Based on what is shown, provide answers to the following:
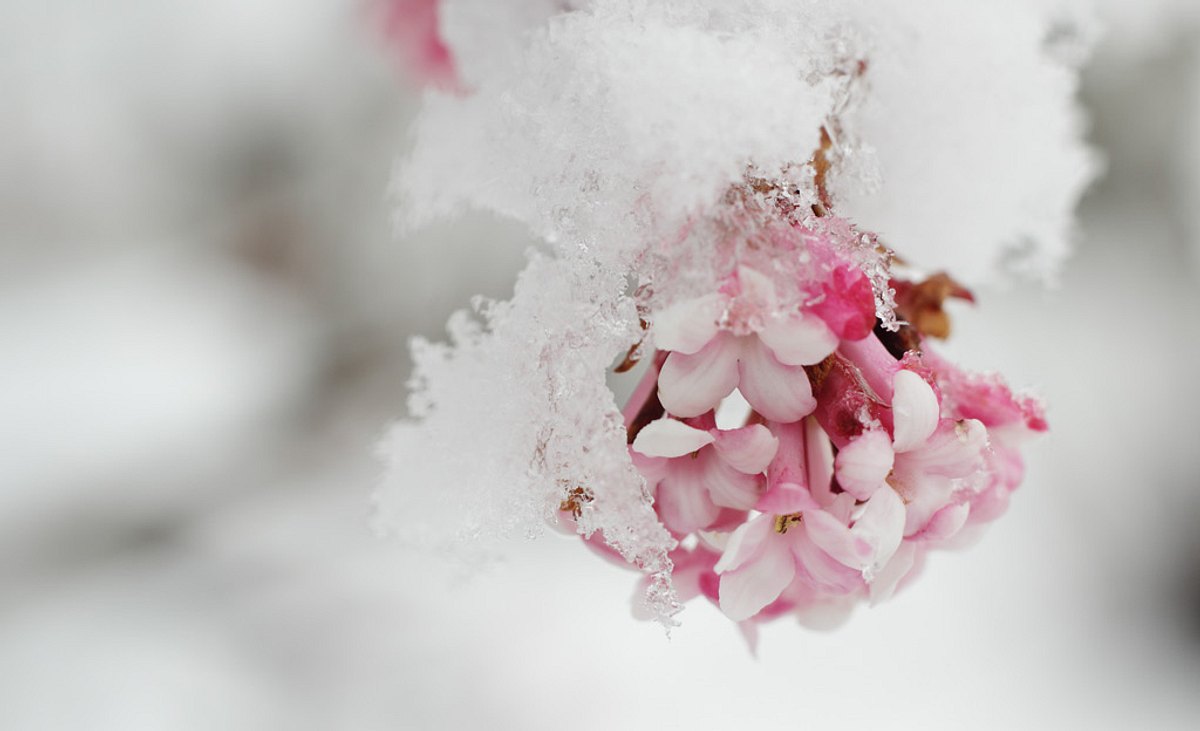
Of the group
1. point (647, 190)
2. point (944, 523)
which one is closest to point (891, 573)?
point (944, 523)

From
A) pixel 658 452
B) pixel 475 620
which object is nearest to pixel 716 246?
pixel 658 452

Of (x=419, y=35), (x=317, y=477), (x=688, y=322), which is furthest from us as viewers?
(x=317, y=477)

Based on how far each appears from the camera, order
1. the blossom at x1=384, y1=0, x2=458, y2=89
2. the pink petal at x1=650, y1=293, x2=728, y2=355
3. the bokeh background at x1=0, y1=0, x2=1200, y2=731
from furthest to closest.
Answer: the bokeh background at x1=0, y1=0, x2=1200, y2=731 < the blossom at x1=384, y1=0, x2=458, y2=89 < the pink petal at x1=650, y1=293, x2=728, y2=355

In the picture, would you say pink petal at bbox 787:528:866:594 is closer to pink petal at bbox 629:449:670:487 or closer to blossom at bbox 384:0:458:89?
pink petal at bbox 629:449:670:487

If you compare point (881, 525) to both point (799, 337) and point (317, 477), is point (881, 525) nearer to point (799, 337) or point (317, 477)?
point (799, 337)

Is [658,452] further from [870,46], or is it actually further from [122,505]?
[122,505]

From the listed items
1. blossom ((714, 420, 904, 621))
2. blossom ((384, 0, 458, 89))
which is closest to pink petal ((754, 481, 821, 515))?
blossom ((714, 420, 904, 621))

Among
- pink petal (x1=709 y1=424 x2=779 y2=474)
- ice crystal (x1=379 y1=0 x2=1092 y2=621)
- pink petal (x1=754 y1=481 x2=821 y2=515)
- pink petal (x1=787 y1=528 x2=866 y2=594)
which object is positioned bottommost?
pink petal (x1=787 y1=528 x2=866 y2=594)

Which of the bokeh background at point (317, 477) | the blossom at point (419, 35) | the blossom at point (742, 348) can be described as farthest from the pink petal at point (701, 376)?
the bokeh background at point (317, 477)
